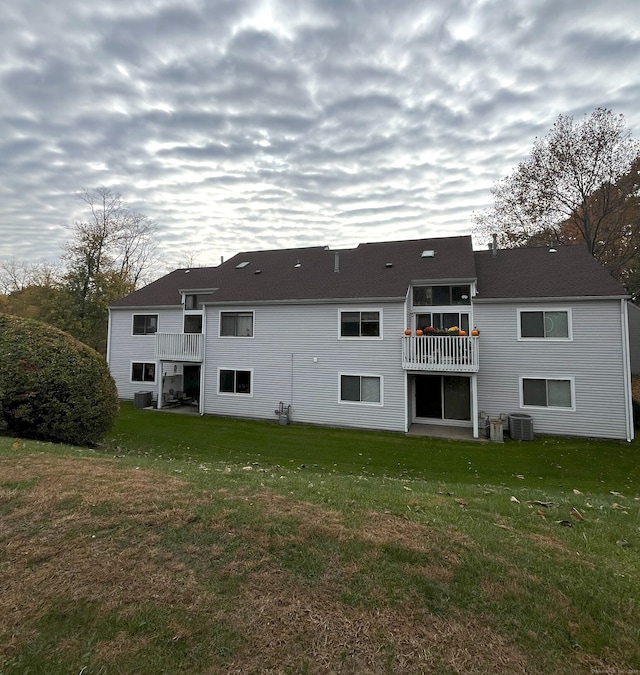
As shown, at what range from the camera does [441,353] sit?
14008 mm

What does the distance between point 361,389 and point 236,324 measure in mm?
6610

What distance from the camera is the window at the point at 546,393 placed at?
13.7 metres

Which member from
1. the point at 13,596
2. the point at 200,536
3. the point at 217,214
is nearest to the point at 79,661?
the point at 13,596

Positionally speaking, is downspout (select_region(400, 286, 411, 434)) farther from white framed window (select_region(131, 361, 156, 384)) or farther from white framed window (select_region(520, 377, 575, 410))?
white framed window (select_region(131, 361, 156, 384))

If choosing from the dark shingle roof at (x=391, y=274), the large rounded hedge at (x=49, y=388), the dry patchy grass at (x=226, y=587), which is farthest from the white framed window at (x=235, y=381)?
the dry patchy grass at (x=226, y=587)

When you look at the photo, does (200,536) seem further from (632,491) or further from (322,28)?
(322,28)

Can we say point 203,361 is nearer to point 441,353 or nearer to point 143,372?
point 143,372

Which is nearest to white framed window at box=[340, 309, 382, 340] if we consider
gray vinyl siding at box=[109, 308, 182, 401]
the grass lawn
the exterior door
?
the exterior door

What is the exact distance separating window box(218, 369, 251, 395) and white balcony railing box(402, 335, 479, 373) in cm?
707

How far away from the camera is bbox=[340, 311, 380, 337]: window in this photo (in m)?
15.0

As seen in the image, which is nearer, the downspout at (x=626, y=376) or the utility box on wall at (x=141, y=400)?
the downspout at (x=626, y=376)

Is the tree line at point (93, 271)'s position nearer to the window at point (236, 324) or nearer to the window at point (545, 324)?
the window at point (236, 324)

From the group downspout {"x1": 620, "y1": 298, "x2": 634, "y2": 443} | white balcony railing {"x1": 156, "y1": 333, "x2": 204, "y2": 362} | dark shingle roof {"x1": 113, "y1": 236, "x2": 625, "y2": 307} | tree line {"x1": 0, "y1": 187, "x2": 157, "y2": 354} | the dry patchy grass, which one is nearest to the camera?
the dry patchy grass

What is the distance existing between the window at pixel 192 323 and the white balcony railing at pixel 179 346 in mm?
1495
